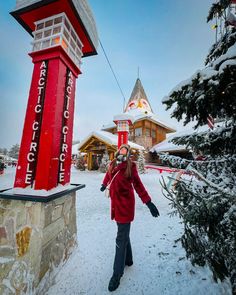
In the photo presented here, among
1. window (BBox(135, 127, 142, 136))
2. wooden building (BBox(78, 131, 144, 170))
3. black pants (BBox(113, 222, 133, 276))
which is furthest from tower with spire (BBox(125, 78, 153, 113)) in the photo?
black pants (BBox(113, 222, 133, 276))

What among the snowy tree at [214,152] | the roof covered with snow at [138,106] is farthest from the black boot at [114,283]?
the roof covered with snow at [138,106]

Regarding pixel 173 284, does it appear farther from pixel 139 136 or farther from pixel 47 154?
pixel 139 136

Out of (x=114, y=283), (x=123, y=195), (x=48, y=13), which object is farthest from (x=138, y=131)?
(x=114, y=283)

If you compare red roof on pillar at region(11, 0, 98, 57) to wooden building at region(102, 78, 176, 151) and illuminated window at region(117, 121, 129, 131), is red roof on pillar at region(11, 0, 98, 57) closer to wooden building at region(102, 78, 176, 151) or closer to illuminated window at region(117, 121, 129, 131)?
illuminated window at region(117, 121, 129, 131)

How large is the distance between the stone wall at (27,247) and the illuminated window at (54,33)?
244 centimetres

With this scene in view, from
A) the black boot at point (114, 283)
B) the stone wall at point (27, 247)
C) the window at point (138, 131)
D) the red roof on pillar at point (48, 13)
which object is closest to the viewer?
the stone wall at point (27, 247)

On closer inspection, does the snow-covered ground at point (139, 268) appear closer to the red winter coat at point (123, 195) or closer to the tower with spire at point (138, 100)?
the red winter coat at point (123, 195)

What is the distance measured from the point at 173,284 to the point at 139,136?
62.5 feet

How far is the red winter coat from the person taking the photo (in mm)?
2211

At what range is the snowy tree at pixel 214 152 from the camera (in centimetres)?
115

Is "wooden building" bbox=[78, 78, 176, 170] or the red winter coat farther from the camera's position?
"wooden building" bbox=[78, 78, 176, 170]

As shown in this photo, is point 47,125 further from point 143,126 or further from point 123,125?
point 143,126

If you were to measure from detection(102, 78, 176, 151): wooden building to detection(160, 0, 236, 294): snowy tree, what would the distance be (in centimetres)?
1628

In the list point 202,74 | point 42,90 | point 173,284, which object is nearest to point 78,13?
point 42,90
